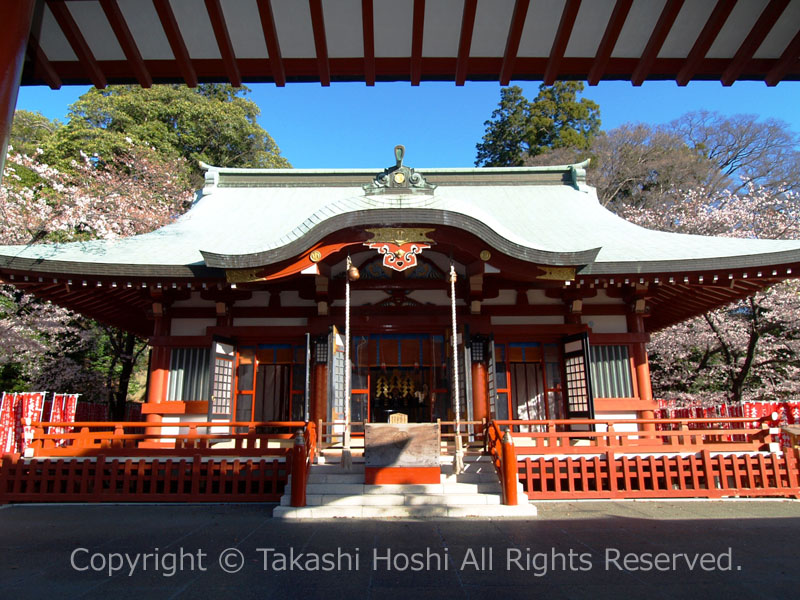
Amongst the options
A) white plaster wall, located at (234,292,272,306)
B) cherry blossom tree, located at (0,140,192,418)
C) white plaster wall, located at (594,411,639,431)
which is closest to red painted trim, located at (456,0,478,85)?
white plaster wall, located at (234,292,272,306)

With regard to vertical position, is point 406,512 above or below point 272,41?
below

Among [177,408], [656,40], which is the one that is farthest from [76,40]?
[177,408]

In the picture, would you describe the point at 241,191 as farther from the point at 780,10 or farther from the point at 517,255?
the point at 780,10

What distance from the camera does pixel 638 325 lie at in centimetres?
991

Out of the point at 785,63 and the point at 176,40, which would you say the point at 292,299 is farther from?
the point at 785,63

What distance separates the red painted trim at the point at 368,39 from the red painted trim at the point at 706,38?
1642 mm

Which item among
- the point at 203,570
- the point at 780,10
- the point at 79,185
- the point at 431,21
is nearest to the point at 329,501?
the point at 203,570

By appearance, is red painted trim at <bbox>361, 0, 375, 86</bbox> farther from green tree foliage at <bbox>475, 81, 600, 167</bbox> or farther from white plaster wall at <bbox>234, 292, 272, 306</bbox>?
green tree foliage at <bbox>475, 81, 600, 167</bbox>

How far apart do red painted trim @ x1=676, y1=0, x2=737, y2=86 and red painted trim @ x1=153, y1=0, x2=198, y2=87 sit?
2609mm

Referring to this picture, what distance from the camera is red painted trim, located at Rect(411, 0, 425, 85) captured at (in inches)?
96.6

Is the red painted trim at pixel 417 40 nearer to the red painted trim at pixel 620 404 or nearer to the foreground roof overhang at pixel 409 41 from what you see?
the foreground roof overhang at pixel 409 41

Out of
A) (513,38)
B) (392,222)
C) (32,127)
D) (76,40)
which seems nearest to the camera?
(76,40)

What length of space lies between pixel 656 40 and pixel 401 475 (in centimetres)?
624

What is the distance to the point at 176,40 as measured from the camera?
8.29 feet
